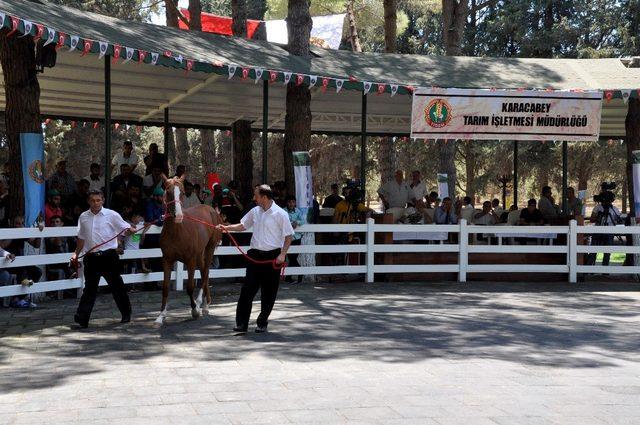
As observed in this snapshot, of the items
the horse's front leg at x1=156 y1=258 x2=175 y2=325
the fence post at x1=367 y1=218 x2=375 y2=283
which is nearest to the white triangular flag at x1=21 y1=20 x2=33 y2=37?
the horse's front leg at x1=156 y1=258 x2=175 y2=325

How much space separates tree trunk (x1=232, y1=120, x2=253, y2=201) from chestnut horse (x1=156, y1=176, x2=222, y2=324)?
33.2 feet

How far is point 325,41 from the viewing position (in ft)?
117

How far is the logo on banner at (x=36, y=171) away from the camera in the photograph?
44.2ft

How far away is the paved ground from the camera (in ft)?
22.5

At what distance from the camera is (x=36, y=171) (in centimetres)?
1351

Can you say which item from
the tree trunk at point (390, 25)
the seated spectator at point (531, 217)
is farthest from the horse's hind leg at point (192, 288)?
the tree trunk at point (390, 25)

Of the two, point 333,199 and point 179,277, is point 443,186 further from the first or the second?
point 179,277

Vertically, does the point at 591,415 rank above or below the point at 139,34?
below

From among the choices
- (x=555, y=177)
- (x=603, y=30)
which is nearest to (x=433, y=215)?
(x=603, y=30)

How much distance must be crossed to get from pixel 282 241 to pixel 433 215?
9.07m

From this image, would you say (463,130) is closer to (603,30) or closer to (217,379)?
(217,379)

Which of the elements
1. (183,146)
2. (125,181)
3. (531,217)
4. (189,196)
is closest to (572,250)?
(531,217)

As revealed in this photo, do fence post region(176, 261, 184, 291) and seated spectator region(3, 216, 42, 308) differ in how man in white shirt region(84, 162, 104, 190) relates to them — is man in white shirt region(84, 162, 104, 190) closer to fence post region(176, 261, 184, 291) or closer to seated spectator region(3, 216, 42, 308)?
fence post region(176, 261, 184, 291)

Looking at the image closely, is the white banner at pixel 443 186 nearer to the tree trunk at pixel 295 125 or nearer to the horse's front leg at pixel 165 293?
the tree trunk at pixel 295 125
